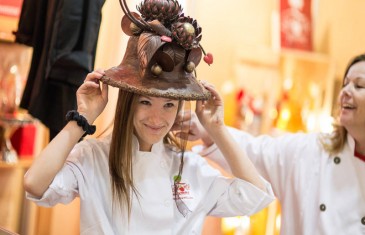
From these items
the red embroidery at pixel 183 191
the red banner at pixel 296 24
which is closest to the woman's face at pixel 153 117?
the red embroidery at pixel 183 191

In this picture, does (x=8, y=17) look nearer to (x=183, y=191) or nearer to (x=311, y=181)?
(x=183, y=191)

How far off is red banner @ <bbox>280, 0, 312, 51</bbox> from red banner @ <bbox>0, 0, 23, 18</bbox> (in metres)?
1.74

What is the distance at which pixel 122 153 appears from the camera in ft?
3.82

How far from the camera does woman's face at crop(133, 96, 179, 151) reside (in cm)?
115

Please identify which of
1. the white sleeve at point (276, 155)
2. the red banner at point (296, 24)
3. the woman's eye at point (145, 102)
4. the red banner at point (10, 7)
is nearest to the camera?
the woman's eye at point (145, 102)

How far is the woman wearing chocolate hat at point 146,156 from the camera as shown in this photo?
3.49 ft

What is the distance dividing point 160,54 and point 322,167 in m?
0.87

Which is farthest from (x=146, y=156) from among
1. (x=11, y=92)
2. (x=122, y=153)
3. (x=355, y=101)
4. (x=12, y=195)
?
(x=12, y=195)

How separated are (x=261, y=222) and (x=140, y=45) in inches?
→ 85.2

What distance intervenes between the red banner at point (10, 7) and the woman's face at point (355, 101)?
151 cm

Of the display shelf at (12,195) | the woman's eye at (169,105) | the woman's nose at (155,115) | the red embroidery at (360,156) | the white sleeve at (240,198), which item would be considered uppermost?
the woman's eye at (169,105)

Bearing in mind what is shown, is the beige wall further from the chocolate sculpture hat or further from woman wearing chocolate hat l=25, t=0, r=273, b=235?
the chocolate sculpture hat

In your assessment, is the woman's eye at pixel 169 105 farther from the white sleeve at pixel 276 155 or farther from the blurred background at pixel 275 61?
the blurred background at pixel 275 61

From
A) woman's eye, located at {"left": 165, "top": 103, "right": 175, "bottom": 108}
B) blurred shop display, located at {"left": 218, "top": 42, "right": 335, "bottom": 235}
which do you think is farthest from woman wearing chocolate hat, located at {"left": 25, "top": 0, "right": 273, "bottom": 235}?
blurred shop display, located at {"left": 218, "top": 42, "right": 335, "bottom": 235}
